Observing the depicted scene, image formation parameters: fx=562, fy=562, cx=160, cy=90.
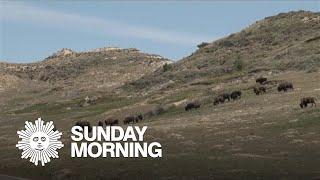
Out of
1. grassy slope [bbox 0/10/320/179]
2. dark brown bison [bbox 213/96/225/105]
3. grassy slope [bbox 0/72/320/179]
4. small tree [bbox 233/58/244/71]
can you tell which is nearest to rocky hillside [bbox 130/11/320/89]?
small tree [bbox 233/58/244/71]

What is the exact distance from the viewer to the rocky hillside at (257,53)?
103969 mm

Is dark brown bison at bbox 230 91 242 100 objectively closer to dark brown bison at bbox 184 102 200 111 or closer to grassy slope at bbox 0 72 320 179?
dark brown bison at bbox 184 102 200 111

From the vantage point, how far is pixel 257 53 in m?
127

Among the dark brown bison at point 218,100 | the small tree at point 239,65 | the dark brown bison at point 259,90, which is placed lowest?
the dark brown bison at point 218,100

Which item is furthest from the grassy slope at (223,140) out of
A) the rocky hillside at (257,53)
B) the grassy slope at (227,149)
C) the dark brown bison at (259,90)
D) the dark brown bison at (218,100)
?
the rocky hillside at (257,53)

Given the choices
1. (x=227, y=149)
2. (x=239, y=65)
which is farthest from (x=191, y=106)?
(x=239, y=65)

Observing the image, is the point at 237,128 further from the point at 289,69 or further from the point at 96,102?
the point at 96,102

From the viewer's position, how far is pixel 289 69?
9531 centimetres

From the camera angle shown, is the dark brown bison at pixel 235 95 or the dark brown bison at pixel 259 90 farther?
the dark brown bison at pixel 235 95

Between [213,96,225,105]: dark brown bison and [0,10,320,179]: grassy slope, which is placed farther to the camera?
[213,96,225,105]: dark brown bison

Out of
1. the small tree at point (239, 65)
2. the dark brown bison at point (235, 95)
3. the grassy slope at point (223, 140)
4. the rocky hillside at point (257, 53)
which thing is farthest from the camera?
the small tree at point (239, 65)

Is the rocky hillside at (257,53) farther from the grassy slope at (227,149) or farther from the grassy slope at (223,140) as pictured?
the grassy slope at (227,149)

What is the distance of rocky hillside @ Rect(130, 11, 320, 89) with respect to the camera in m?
104

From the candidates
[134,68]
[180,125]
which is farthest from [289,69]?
[134,68]
